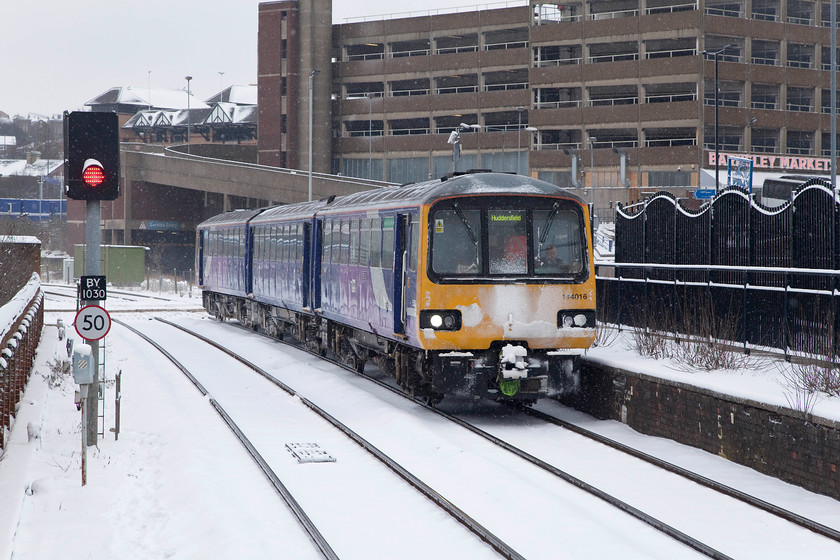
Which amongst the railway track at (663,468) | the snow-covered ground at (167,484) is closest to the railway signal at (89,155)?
the snow-covered ground at (167,484)

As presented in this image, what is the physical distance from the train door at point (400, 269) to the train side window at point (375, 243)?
1028 millimetres

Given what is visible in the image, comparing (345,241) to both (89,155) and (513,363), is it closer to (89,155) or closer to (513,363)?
(513,363)

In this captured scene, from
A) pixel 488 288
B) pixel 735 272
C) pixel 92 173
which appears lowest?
pixel 488 288

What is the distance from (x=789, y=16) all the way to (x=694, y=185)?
51.3 feet

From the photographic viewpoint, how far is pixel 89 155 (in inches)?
452

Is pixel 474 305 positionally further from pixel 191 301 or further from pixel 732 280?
pixel 191 301

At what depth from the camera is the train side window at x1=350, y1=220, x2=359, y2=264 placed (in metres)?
17.4

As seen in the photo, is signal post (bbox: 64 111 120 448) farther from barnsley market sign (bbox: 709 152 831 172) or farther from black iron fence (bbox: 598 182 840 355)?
barnsley market sign (bbox: 709 152 831 172)

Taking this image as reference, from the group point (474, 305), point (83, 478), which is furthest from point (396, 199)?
point (83, 478)

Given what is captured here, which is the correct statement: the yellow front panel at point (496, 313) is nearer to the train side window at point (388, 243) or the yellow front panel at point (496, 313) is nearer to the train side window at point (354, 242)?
the train side window at point (388, 243)

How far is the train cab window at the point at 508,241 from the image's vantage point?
13.7m

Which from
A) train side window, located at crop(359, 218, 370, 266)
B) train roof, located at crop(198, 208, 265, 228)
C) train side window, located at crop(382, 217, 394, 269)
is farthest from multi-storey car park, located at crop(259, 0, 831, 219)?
train side window, located at crop(382, 217, 394, 269)

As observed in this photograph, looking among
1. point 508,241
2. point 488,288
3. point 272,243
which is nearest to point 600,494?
point 488,288

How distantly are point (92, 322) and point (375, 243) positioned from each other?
18.3 feet
